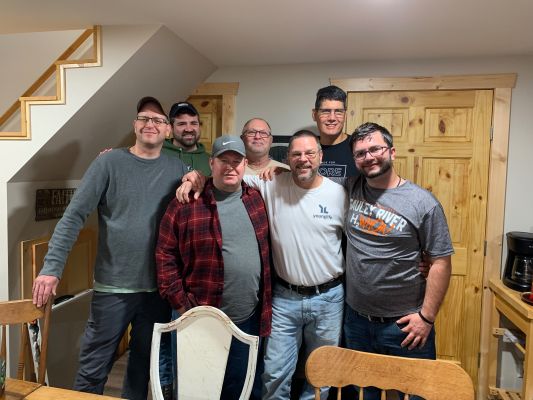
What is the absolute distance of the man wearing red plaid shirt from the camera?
1676mm

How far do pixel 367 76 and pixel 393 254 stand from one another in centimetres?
164

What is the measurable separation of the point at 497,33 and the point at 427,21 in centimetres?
49

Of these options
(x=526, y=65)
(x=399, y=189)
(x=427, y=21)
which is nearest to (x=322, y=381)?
(x=399, y=189)

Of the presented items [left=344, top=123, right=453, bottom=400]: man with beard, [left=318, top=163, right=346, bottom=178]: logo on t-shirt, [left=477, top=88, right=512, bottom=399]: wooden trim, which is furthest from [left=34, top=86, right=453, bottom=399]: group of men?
[left=477, top=88, right=512, bottom=399]: wooden trim

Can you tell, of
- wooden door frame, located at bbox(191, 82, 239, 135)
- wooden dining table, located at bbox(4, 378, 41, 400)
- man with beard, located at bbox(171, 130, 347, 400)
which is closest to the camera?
wooden dining table, located at bbox(4, 378, 41, 400)

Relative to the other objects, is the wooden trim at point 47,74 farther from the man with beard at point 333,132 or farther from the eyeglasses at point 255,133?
the man with beard at point 333,132

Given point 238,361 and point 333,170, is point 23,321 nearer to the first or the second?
point 238,361

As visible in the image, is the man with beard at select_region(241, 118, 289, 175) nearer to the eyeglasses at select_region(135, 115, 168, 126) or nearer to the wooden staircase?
the eyeglasses at select_region(135, 115, 168, 126)

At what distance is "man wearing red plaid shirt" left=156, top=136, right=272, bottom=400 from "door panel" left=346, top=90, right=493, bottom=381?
1492 millimetres

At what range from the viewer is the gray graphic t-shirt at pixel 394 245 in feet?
5.19

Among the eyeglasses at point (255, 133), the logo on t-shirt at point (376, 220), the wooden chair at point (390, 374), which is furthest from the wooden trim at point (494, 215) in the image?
the wooden chair at point (390, 374)

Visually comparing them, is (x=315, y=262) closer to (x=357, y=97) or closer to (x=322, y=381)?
(x=322, y=381)

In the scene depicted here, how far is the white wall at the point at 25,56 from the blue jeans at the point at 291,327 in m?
2.16

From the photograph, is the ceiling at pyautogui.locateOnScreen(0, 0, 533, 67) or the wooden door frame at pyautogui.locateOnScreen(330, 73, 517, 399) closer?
the ceiling at pyautogui.locateOnScreen(0, 0, 533, 67)
